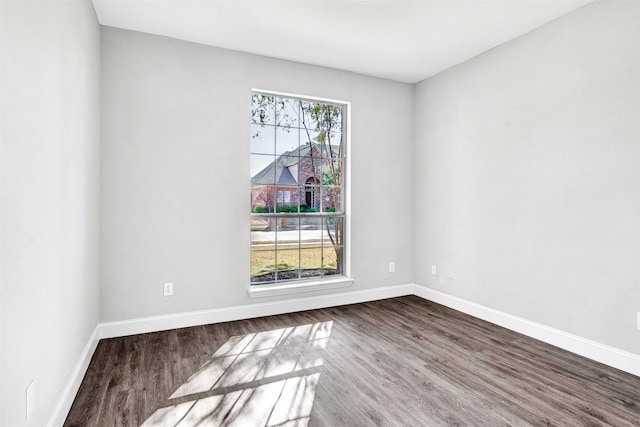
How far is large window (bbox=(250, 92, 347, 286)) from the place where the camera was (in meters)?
3.62

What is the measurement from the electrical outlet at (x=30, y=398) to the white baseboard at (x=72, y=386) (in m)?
0.31

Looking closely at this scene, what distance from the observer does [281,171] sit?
12.1ft

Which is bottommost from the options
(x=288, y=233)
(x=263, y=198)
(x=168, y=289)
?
(x=168, y=289)

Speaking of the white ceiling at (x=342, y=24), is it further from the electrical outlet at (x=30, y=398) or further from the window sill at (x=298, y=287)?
the electrical outlet at (x=30, y=398)

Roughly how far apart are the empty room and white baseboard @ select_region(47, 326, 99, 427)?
→ 19 mm

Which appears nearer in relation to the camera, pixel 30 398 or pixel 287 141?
pixel 30 398

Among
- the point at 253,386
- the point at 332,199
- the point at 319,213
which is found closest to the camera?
the point at 253,386

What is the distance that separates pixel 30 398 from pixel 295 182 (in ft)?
9.19

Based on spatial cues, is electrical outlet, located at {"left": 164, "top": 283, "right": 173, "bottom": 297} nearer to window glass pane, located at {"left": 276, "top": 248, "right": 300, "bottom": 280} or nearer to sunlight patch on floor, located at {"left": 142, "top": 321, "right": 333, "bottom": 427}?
sunlight patch on floor, located at {"left": 142, "top": 321, "right": 333, "bottom": 427}

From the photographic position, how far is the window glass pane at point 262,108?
3.60 metres

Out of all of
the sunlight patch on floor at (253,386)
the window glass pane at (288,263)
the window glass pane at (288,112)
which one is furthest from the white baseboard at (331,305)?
the window glass pane at (288,112)

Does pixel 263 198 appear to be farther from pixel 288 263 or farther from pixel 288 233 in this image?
pixel 288 263

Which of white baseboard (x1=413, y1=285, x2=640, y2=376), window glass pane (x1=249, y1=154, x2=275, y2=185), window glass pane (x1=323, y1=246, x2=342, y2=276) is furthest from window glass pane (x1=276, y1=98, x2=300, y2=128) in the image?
white baseboard (x1=413, y1=285, x2=640, y2=376)

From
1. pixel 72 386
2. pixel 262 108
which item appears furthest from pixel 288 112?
pixel 72 386
